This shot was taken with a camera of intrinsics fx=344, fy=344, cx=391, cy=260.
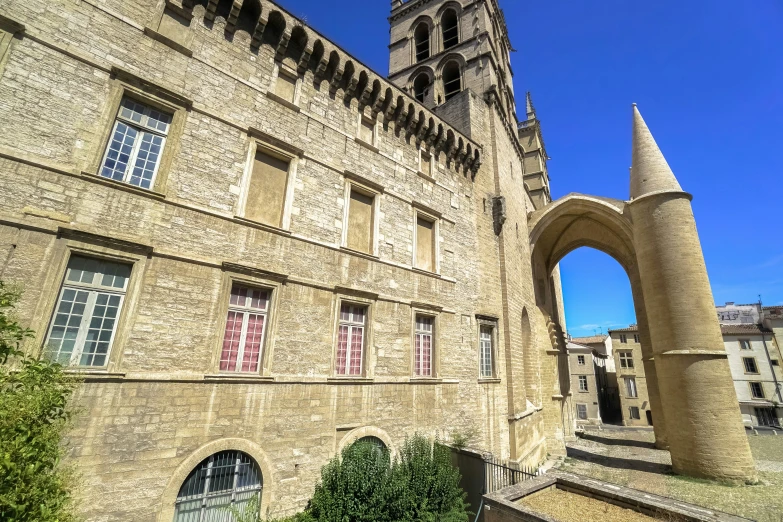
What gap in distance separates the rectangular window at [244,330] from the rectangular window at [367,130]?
567cm

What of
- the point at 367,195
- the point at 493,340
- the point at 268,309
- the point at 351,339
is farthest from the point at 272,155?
the point at 493,340

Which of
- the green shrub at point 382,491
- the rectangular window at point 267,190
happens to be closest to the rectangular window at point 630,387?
the green shrub at point 382,491

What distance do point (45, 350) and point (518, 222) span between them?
16.8m

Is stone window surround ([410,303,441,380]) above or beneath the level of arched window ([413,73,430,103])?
beneath

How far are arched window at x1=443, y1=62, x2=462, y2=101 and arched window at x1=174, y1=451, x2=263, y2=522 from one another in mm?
18525

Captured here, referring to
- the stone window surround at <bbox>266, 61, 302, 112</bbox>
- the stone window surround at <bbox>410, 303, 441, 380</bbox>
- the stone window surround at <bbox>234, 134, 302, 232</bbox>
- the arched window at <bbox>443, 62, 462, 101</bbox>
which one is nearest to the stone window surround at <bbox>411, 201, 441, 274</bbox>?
the stone window surround at <bbox>410, 303, 441, 380</bbox>

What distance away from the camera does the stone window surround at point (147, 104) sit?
602 centimetres

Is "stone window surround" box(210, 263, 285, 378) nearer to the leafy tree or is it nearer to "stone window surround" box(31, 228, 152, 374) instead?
"stone window surround" box(31, 228, 152, 374)

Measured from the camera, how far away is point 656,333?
13.1 m

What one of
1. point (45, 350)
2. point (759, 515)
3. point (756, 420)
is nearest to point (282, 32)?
point (45, 350)

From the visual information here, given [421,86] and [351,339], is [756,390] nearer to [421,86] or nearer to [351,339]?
[421,86]

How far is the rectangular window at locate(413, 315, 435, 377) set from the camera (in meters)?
9.89

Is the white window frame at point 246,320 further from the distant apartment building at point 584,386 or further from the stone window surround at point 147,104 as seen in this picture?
the distant apartment building at point 584,386

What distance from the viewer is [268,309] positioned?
734cm
